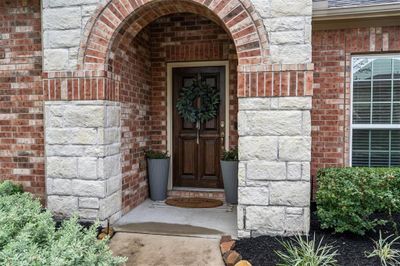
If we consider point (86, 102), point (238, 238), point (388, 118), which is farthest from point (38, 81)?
point (388, 118)

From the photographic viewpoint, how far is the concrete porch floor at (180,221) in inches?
144

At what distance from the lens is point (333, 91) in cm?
444

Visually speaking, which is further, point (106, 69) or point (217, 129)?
point (217, 129)

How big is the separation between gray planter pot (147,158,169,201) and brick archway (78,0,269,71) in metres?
1.73

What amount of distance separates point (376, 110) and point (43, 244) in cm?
427

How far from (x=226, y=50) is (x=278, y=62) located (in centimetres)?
180

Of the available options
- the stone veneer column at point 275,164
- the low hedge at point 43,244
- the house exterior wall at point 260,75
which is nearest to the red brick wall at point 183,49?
the house exterior wall at point 260,75

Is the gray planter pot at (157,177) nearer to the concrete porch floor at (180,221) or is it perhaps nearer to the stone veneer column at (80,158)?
the concrete porch floor at (180,221)

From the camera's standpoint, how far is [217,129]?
5176 millimetres

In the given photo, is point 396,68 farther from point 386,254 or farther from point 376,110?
point 386,254

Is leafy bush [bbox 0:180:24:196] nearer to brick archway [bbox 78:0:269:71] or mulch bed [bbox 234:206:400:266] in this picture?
brick archway [bbox 78:0:269:71]

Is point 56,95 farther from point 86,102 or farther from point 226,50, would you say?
point 226,50

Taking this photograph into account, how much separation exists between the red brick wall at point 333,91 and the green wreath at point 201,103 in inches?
59.5

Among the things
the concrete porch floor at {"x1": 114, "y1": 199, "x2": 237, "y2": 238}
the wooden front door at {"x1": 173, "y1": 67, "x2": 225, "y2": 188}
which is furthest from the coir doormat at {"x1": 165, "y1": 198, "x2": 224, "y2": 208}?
the wooden front door at {"x1": 173, "y1": 67, "x2": 225, "y2": 188}
